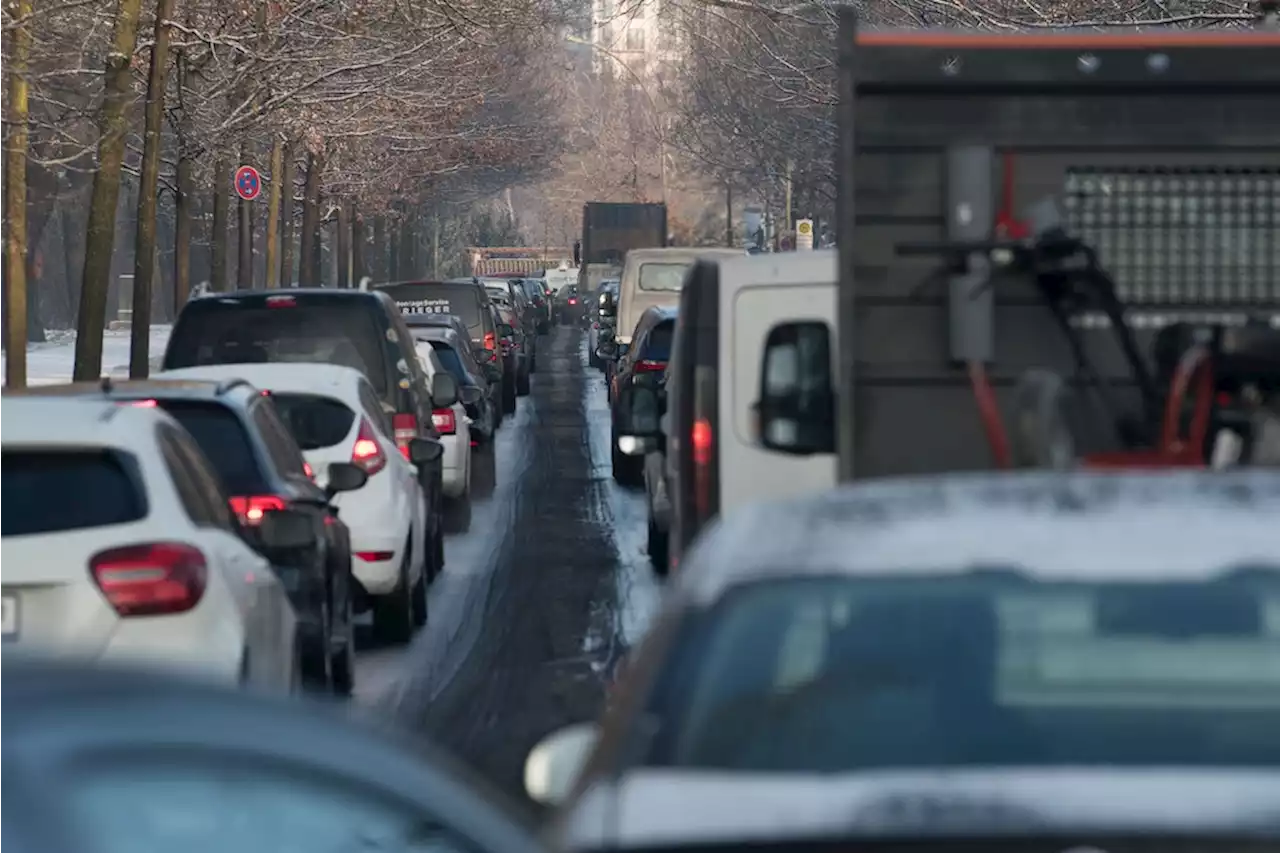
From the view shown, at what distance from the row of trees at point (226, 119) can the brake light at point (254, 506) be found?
1423 centimetres

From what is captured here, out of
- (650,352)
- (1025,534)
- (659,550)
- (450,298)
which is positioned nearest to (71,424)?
(1025,534)

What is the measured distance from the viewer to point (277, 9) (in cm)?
3144

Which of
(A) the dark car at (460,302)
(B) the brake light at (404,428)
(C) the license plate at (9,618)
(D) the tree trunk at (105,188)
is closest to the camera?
(C) the license plate at (9,618)

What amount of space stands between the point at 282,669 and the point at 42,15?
731 inches

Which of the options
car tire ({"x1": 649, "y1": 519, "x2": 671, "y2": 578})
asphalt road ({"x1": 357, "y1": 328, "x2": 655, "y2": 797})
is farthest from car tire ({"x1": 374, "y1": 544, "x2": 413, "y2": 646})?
car tire ({"x1": 649, "y1": 519, "x2": 671, "y2": 578})

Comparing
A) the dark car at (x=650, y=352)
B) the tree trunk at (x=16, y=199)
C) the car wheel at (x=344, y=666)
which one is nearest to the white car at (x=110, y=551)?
the car wheel at (x=344, y=666)

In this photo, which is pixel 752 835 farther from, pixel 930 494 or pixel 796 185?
pixel 796 185

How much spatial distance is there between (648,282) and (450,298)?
8.69 ft

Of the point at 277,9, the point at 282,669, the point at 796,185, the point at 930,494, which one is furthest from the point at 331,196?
the point at 930,494

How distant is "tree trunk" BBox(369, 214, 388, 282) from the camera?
2840 inches

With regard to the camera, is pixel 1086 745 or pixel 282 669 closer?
pixel 1086 745

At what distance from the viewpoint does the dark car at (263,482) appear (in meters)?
10.3

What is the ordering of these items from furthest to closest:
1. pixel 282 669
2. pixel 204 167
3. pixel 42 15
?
1. pixel 204 167
2. pixel 42 15
3. pixel 282 669

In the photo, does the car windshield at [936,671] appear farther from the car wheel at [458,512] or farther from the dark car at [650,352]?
the dark car at [650,352]
